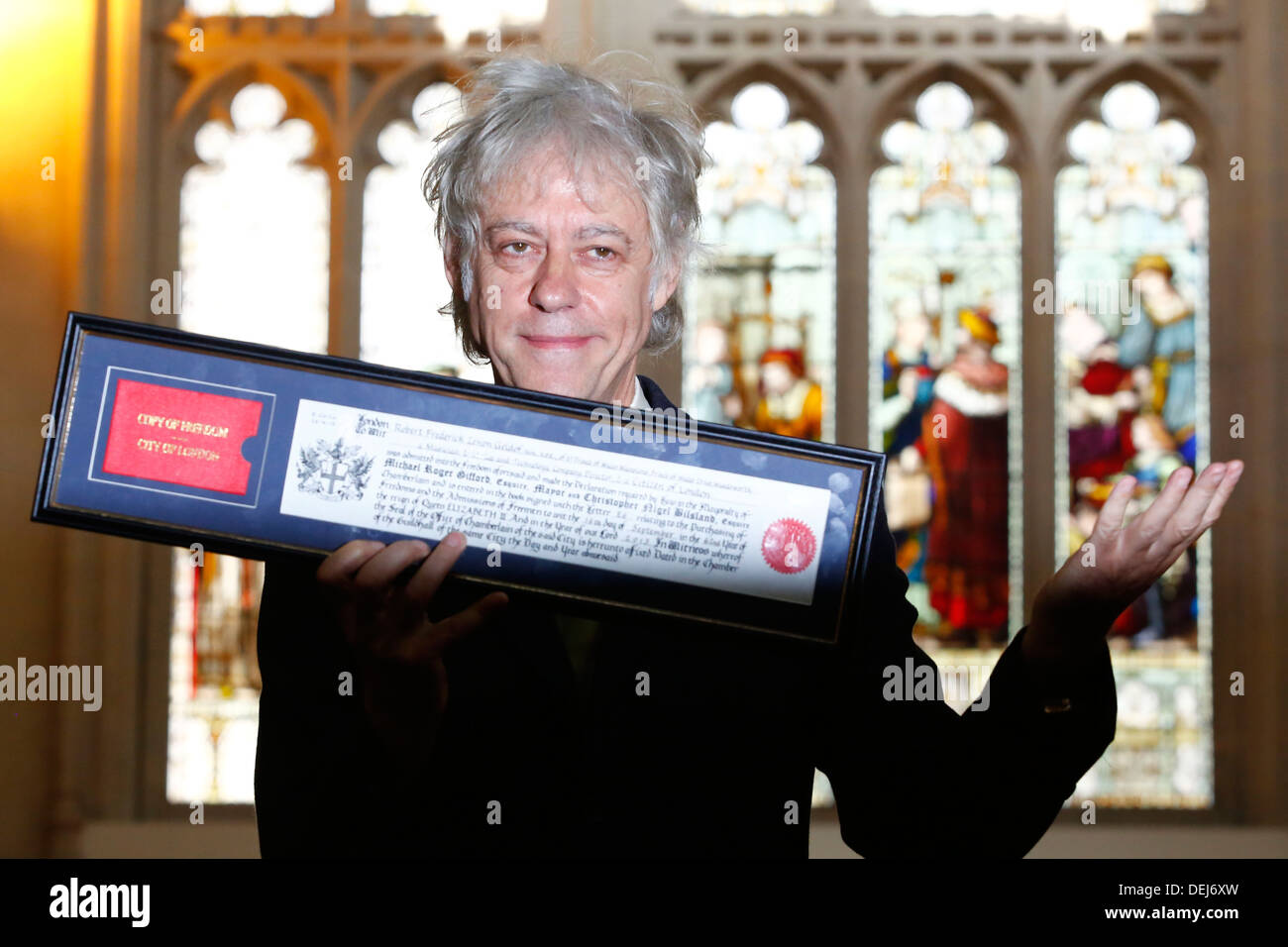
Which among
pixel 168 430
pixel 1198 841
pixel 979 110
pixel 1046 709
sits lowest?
pixel 1198 841

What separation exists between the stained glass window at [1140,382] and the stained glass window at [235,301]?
3166mm

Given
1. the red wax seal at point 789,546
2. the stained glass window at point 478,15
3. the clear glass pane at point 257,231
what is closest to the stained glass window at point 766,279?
the stained glass window at point 478,15

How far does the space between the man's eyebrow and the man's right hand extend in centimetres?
44

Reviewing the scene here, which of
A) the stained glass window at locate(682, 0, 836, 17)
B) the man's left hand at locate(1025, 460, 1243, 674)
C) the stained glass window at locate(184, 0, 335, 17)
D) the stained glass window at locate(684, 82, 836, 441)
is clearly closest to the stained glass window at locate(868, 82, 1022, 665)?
the stained glass window at locate(684, 82, 836, 441)

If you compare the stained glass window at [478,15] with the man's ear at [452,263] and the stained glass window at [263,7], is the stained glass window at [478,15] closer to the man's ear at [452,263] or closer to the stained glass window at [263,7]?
the stained glass window at [263,7]

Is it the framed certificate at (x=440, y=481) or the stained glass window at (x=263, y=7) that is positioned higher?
the stained glass window at (x=263, y=7)

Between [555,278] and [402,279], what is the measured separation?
12.8 ft

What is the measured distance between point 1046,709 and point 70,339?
108cm

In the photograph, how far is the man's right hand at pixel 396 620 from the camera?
48.5 inches

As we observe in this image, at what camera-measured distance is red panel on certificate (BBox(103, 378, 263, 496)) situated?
1.28m

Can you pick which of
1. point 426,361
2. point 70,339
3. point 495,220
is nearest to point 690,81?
point 426,361

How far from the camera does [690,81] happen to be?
5312 mm

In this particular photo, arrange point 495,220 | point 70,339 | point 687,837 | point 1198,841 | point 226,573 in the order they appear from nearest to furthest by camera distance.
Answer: point 70,339, point 687,837, point 495,220, point 1198,841, point 226,573
